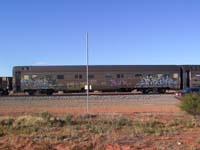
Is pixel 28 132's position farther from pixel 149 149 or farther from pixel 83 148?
pixel 149 149

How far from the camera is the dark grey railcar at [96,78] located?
56.8m

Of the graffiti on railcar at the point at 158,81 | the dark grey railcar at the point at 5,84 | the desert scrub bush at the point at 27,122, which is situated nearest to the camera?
the desert scrub bush at the point at 27,122

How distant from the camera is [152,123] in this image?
1805cm

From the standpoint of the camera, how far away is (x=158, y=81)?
57.4 m

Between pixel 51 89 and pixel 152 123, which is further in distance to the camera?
pixel 51 89

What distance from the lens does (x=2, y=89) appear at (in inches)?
2356

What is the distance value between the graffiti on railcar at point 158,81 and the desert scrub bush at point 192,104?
35684 millimetres

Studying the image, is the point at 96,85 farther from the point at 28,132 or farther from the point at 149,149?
the point at 149,149

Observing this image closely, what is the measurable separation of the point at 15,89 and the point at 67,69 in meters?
7.19

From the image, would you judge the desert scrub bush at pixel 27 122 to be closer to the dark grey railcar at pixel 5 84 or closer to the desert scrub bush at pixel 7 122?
the desert scrub bush at pixel 7 122

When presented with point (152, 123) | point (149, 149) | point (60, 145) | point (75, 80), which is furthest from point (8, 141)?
point (75, 80)

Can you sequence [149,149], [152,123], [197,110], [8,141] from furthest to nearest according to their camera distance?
[197,110] < [152,123] < [8,141] < [149,149]

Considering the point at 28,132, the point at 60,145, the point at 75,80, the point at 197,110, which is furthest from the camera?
the point at 75,80

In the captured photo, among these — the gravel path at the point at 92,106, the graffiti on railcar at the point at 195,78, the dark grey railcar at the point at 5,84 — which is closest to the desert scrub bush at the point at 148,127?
the gravel path at the point at 92,106
